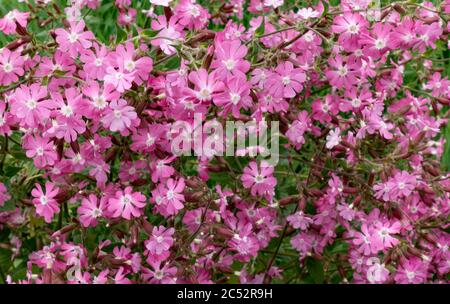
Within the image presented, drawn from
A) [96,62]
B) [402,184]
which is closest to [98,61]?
[96,62]

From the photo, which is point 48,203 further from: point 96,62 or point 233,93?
point 233,93

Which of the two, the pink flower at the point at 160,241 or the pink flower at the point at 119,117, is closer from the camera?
the pink flower at the point at 119,117

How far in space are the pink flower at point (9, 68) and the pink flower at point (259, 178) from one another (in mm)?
414

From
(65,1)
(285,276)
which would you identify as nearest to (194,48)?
(65,1)

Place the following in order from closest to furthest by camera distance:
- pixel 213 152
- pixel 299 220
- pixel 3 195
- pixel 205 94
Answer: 1. pixel 205 94
2. pixel 213 152
3. pixel 3 195
4. pixel 299 220

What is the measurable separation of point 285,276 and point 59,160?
2.14ft

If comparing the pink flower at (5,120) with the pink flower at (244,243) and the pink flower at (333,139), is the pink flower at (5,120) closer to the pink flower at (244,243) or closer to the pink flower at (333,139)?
the pink flower at (244,243)

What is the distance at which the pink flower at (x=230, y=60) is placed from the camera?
102 centimetres

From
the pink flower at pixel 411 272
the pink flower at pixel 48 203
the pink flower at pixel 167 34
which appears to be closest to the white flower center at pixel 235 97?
the pink flower at pixel 167 34

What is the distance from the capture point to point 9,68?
1100 mm

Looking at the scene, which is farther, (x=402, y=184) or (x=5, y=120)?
(x=402, y=184)

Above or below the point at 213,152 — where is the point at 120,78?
above

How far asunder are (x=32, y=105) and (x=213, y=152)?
281 millimetres
